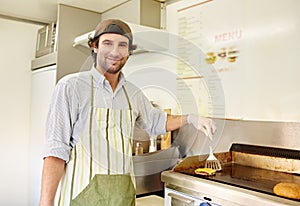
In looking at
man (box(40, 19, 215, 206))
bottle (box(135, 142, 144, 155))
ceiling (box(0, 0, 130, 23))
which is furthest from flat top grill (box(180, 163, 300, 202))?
ceiling (box(0, 0, 130, 23))

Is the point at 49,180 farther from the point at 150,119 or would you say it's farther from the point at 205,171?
the point at 205,171

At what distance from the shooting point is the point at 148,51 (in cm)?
160

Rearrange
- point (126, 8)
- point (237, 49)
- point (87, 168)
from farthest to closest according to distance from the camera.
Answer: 1. point (126, 8)
2. point (237, 49)
3. point (87, 168)

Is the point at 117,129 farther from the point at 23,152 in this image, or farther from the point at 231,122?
the point at 23,152

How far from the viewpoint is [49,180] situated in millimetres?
981

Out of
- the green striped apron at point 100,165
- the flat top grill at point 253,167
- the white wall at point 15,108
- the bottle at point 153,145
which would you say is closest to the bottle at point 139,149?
the bottle at point 153,145

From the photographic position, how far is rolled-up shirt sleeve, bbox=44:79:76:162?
980 millimetres

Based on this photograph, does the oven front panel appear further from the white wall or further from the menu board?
the white wall

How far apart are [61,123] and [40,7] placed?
133 centimetres

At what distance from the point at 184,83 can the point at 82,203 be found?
659mm

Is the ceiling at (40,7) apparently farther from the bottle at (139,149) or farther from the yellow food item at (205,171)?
the yellow food item at (205,171)

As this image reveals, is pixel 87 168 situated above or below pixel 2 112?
below

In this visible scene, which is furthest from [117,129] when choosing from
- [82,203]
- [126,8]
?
[126,8]

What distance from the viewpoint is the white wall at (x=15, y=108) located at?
2.25 meters
